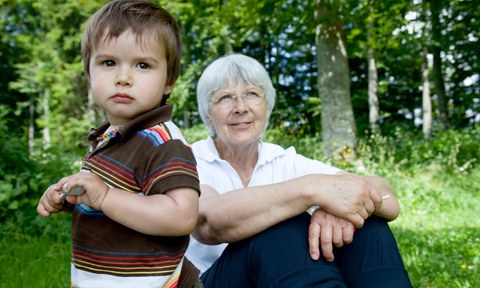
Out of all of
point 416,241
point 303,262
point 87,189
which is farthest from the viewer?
point 416,241

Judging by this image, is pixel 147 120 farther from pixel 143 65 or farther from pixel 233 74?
pixel 233 74

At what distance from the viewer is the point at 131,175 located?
44.0 inches

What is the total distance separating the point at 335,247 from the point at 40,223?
2844 mm

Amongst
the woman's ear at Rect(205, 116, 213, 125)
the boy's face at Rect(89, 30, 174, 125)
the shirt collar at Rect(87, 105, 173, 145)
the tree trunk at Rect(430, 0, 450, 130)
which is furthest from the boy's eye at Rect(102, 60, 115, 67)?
the tree trunk at Rect(430, 0, 450, 130)

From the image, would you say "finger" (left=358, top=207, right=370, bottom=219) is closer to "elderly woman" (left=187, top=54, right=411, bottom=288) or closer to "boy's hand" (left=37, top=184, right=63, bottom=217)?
"elderly woman" (left=187, top=54, right=411, bottom=288)

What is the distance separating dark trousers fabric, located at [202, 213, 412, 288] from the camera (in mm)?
1312

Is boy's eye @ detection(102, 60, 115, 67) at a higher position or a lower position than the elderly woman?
higher

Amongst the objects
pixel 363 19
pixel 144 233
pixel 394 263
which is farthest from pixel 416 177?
pixel 144 233

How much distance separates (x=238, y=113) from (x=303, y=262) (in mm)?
950

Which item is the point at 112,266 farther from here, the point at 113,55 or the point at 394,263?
the point at 394,263

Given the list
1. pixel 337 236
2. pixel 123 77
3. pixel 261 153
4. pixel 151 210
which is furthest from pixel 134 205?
pixel 261 153

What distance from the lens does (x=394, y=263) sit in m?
1.43

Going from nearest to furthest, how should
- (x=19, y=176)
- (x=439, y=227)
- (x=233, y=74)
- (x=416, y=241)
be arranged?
(x=233, y=74) → (x=416, y=241) → (x=19, y=176) → (x=439, y=227)

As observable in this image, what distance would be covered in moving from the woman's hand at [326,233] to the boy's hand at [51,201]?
28.5 inches
